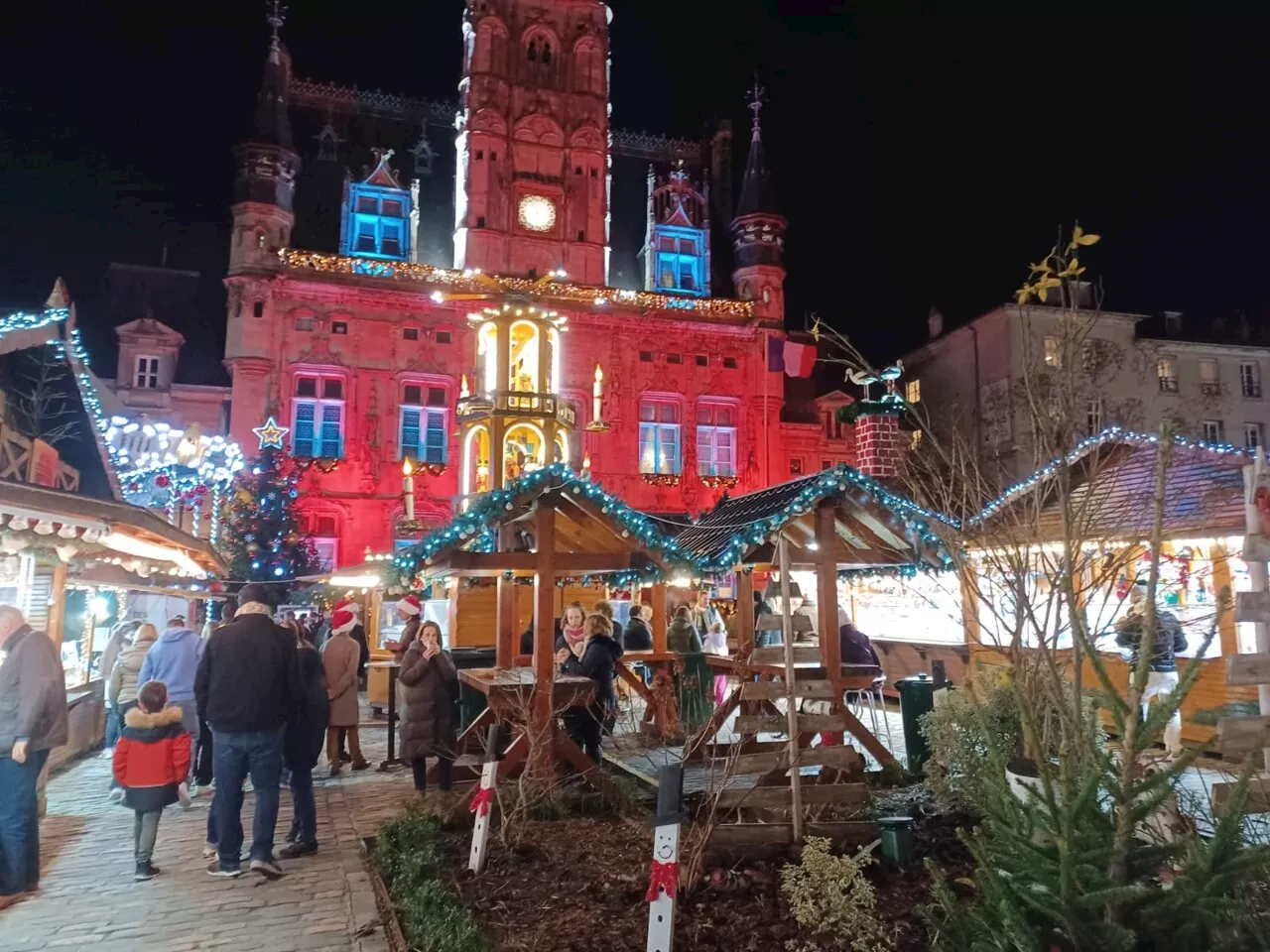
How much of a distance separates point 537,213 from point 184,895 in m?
26.2

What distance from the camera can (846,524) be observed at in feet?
32.9

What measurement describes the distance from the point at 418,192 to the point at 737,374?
13018mm

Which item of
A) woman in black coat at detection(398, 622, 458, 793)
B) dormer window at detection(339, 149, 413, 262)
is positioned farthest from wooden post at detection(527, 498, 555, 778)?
dormer window at detection(339, 149, 413, 262)

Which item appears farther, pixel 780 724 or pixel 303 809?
pixel 303 809

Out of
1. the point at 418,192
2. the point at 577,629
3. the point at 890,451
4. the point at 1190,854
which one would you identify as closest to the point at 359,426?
the point at 418,192

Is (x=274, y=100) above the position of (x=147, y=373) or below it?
above

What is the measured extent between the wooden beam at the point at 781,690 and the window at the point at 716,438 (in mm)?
22332

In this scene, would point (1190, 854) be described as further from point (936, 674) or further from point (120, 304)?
point (120, 304)

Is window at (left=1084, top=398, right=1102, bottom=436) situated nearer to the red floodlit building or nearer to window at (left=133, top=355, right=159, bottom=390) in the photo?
the red floodlit building

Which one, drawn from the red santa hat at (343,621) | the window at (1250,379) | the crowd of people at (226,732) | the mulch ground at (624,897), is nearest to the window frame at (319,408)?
the red santa hat at (343,621)

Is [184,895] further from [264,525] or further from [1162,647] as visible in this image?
[264,525]

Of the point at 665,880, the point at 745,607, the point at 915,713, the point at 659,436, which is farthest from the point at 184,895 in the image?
the point at 659,436

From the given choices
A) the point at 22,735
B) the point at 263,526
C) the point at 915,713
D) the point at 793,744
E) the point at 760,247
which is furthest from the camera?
the point at 760,247

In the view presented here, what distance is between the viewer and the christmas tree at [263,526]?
23.4m
